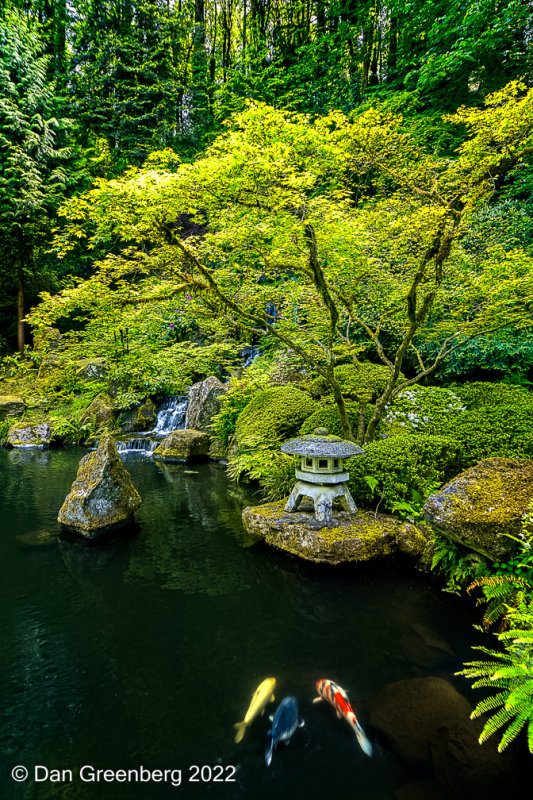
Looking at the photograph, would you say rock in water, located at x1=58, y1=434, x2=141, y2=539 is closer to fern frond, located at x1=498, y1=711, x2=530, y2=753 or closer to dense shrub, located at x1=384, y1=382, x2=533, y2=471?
Answer: dense shrub, located at x1=384, y1=382, x2=533, y2=471

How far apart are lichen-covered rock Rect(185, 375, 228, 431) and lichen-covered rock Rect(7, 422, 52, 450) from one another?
18.3 feet

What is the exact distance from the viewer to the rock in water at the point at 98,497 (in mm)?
6000

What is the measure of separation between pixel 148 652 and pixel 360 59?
2180 centimetres

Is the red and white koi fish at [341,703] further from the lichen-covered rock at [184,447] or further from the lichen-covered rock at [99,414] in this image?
the lichen-covered rock at [99,414]

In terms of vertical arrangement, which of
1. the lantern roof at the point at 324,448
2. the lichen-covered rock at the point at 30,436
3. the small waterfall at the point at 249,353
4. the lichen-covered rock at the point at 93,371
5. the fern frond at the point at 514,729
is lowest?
the lichen-covered rock at the point at 30,436

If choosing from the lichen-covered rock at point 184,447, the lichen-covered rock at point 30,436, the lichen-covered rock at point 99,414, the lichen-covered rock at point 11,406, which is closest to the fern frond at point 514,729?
the lichen-covered rock at point 184,447

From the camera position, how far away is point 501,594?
3.43 meters

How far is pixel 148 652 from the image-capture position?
359 cm

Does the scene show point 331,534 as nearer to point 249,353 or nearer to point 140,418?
point 140,418

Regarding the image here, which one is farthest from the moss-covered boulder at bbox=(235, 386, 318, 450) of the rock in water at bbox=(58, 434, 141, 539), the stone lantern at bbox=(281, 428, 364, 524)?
the rock in water at bbox=(58, 434, 141, 539)

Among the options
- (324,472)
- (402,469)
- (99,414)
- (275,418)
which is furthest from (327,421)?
(99,414)

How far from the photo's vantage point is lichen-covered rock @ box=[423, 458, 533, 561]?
3.63 m

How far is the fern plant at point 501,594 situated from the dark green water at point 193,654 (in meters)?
0.37

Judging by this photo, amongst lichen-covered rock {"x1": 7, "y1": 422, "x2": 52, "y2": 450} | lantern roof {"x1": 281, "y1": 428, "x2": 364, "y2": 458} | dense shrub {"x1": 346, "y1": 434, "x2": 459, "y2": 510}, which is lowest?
lichen-covered rock {"x1": 7, "y1": 422, "x2": 52, "y2": 450}
